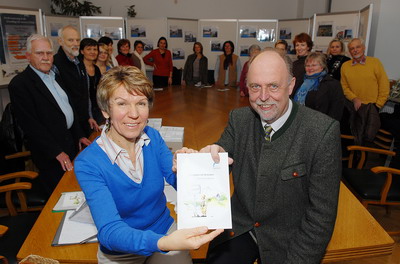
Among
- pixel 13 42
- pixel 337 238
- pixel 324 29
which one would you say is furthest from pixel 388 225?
pixel 13 42

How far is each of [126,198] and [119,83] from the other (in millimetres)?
515

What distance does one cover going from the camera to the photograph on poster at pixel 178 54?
28.2ft

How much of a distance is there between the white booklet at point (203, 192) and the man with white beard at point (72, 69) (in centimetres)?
236

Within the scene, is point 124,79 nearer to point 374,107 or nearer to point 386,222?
point 386,222

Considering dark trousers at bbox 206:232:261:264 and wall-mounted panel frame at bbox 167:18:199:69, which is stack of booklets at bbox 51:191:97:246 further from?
wall-mounted panel frame at bbox 167:18:199:69

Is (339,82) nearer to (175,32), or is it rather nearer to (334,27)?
(334,27)

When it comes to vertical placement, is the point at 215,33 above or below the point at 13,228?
above

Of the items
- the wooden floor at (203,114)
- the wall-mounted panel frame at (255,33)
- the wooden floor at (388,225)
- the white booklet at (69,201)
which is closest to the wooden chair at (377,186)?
the wooden floor at (388,225)

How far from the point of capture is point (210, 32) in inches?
343

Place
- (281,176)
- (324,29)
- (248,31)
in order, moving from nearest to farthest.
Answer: (281,176) < (324,29) < (248,31)

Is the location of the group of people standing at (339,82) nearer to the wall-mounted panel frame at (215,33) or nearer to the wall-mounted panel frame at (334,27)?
the wall-mounted panel frame at (334,27)

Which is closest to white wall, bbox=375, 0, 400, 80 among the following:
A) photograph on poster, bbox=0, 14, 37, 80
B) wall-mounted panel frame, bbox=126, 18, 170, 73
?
wall-mounted panel frame, bbox=126, 18, 170, 73

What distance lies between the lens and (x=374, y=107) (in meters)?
4.10

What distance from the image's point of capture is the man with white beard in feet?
10.8
